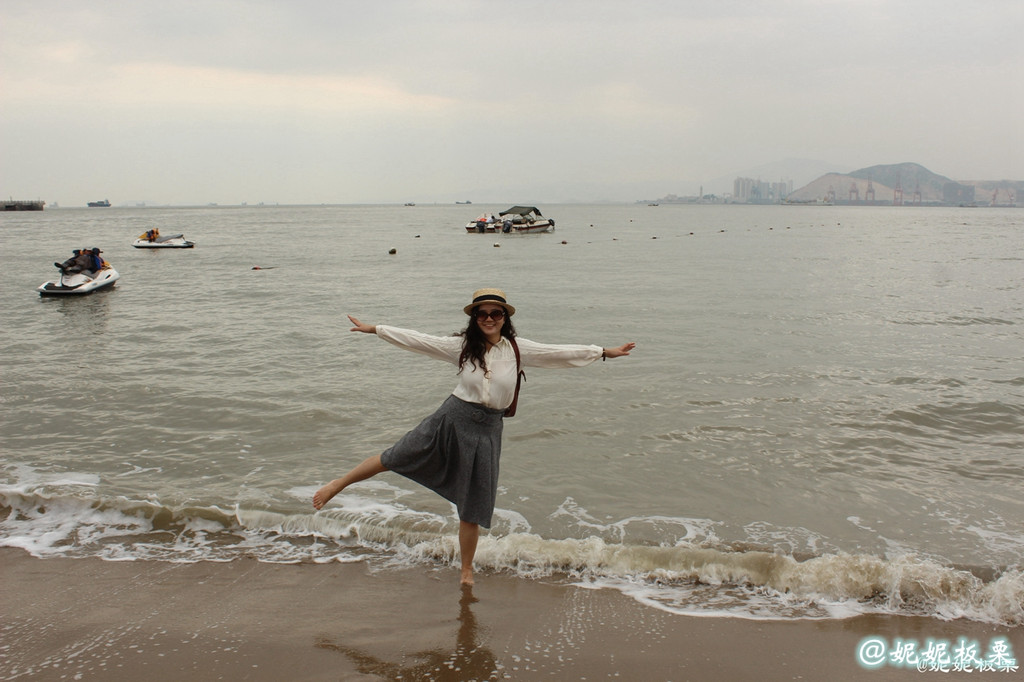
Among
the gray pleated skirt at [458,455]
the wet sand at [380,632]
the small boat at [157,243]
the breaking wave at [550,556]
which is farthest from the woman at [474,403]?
the small boat at [157,243]

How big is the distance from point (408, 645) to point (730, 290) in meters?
21.0

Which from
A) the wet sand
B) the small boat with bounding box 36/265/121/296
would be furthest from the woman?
the small boat with bounding box 36/265/121/296

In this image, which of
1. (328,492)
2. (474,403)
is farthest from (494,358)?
(328,492)

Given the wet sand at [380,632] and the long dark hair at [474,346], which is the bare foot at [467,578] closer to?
the wet sand at [380,632]

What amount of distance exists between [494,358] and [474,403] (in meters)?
0.29

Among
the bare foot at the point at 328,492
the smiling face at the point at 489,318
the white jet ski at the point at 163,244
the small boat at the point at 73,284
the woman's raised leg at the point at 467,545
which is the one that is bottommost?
the woman's raised leg at the point at 467,545

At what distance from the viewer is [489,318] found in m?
4.00

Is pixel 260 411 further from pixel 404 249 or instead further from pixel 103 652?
pixel 404 249

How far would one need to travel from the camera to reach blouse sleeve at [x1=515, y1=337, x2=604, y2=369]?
4.15 meters

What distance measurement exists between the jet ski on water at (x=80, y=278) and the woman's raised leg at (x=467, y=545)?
71.9 feet

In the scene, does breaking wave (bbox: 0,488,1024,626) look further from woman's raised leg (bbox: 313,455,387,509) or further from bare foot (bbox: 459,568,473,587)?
woman's raised leg (bbox: 313,455,387,509)

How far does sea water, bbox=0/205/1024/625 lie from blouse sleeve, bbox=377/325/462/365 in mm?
1664

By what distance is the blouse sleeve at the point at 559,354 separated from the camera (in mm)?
4152

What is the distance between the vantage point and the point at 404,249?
48.8 m
